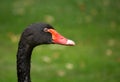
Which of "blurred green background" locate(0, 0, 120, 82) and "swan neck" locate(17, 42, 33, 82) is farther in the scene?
"blurred green background" locate(0, 0, 120, 82)

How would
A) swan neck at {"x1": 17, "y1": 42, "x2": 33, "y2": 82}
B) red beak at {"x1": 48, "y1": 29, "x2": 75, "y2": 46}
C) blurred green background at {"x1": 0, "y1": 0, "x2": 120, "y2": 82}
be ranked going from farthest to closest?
blurred green background at {"x1": 0, "y1": 0, "x2": 120, "y2": 82} → red beak at {"x1": 48, "y1": 29, "x2": 75, "y2": 46} → swan neck at {"x1": 17, "y1": 42, "x2": 33, "y2": 82}

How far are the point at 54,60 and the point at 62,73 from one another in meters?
0.66

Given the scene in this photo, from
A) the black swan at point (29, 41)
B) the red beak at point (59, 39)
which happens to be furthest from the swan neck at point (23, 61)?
the red beak at point (59, 39)

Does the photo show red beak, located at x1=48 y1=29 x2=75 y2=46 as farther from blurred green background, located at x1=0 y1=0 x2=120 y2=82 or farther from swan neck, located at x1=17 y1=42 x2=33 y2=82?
blurred green background, located at x1=0 y1=0 x2=120 y2=82

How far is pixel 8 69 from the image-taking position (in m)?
9.91

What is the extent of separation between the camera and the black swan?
5574mm

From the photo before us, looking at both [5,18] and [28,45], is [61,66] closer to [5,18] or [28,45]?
[5,18]

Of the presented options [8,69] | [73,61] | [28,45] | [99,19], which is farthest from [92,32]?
[28,45]

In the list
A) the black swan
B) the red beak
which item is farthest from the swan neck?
the red beak

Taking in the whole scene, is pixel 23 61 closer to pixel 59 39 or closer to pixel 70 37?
pixel 59 39

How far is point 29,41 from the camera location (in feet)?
18.4

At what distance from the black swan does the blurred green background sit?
3.80m

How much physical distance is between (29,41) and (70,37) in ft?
20.7

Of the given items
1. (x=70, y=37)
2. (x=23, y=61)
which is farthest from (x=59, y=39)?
(x=70, y=37)
